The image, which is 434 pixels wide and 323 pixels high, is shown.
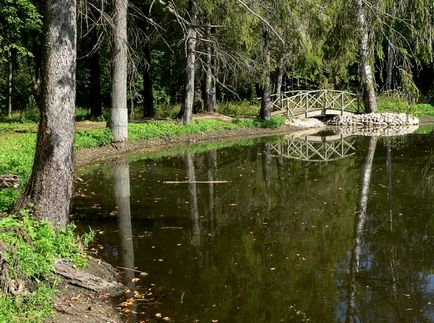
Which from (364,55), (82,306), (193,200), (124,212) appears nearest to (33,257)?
(82,306)

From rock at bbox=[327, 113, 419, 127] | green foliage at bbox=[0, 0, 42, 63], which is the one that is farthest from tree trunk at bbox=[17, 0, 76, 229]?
rock at bbox=[327, 113, 419, 127]

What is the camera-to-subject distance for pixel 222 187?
38.1 ft

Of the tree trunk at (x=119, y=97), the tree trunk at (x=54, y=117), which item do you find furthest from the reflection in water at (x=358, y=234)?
the tree trunk at (x=119, y=97)

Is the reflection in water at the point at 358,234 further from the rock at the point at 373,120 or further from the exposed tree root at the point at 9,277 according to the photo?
the rock at the point at 373,120

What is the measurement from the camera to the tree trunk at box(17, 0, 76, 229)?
627 centimetres

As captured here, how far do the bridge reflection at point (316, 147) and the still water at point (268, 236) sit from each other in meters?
1.60

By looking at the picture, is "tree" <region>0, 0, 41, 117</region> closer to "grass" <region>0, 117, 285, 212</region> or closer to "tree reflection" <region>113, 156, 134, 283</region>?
"grass" <region>0, 117, 285, 212</region>

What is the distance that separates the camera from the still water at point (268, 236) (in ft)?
18.4

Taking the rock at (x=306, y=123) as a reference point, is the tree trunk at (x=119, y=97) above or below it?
above

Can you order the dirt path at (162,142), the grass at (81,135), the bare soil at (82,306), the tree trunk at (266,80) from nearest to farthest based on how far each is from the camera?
the bare soil at (82,306), the grass at (81,135), the dirt path at (162,142), the tree trunk at (266,80)

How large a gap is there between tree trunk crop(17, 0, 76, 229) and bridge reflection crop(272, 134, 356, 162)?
10403mm

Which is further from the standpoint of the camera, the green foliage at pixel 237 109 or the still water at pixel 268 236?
the green foliage at pixel 237 109

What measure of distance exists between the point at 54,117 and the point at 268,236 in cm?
359

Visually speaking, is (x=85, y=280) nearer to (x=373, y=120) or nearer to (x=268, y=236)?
(x=268, y=236)
